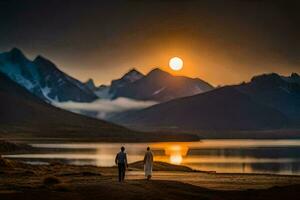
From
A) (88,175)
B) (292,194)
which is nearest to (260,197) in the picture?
(292,194)

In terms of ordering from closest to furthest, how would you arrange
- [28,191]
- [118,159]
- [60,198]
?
1. [60,198]
2. [28,191]
3. [118,159]

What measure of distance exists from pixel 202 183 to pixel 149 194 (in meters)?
11.8

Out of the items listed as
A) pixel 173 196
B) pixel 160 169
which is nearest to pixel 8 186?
pixel 173 196

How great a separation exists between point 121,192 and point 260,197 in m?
8.10

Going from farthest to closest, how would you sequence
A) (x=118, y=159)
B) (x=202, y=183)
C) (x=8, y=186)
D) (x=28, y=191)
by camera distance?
(x=202, y=183) < (x=118, y=159) < (x=8, y=186) < (x=28, y=191)

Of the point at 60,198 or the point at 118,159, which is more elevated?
the point at 118,159

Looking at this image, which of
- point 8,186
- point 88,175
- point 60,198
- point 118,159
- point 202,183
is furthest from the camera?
point 88,175

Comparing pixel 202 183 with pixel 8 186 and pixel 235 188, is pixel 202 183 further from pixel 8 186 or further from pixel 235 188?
pixel 8 186

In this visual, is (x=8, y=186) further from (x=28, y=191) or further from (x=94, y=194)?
(x=94, y=194)

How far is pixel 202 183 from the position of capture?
4712 cm

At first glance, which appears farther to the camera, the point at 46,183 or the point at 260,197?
the point at 46,183

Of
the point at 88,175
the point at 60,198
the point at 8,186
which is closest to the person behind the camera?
the point at 60,198

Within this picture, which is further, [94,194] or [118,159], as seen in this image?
[118,159]

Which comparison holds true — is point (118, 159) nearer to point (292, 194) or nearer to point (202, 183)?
point (202, 183)
